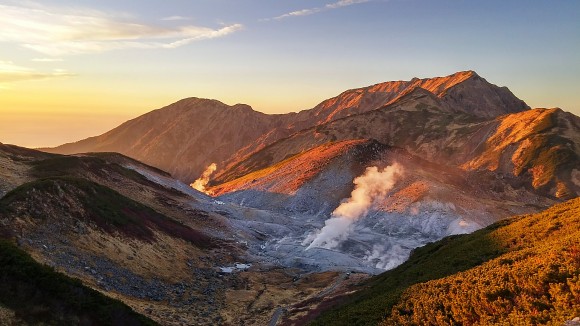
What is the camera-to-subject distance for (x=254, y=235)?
88.8 meters

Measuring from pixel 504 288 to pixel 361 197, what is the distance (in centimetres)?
9419

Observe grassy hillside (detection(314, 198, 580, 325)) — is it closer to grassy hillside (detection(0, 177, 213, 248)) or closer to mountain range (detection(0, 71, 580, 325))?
mountain range (detection(0, 71, 580, 325))

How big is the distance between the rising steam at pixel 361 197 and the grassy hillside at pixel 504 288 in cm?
5822

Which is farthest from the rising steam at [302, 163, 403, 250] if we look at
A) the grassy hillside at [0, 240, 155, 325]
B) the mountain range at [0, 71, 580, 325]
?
the grassy hillside at [0, 240, 155, 325]

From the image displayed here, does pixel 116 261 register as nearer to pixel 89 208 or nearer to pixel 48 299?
pixel 89 208

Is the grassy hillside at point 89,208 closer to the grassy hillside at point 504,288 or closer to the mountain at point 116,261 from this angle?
the mountain at point 116,261

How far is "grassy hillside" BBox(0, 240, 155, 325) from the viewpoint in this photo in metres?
21.2

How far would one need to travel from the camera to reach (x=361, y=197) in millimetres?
113750

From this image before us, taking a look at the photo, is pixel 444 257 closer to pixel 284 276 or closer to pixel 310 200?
pixel 284 276

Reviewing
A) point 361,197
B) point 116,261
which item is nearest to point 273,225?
point 361,197

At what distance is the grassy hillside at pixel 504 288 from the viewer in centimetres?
1797

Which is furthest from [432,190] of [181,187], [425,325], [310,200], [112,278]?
[425,325]

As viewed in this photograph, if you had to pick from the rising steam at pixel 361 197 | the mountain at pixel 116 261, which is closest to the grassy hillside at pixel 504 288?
the mountain at pixel 116 261

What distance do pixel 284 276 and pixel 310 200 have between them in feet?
169
